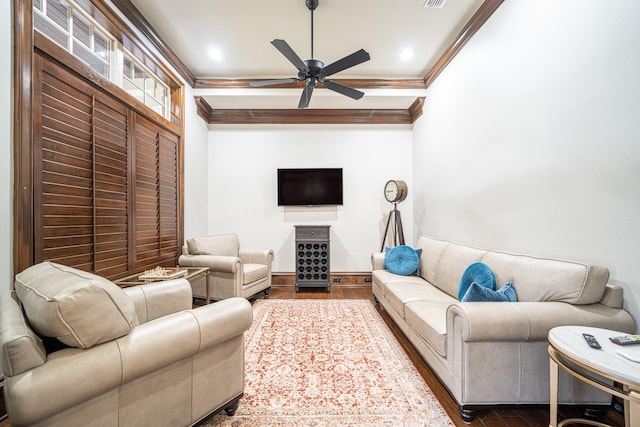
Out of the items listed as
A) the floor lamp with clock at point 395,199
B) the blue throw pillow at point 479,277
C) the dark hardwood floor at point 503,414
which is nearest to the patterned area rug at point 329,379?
the dark hardwood floor at point 503,414

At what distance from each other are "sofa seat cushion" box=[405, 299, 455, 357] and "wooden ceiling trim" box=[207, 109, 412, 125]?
322 cm

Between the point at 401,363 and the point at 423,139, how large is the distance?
319 cm

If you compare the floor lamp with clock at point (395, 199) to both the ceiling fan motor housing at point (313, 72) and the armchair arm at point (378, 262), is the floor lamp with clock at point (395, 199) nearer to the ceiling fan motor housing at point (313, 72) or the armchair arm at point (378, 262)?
the armchair arm at point (378, 262)

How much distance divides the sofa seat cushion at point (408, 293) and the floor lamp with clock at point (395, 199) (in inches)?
46.2

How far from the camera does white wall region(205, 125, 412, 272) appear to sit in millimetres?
4430

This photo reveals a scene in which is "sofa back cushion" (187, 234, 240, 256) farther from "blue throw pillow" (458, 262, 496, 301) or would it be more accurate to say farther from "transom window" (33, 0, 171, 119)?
"blue throw pillow" (458, 262, 496, 301)

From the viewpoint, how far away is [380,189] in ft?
14.6

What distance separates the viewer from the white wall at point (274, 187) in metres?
4.43

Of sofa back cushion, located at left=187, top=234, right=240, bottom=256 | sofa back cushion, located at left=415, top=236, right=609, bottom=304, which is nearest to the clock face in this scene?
sofa back cushion, located at left=415, top=236, right=609, bottom=304

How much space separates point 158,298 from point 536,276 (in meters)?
2.46

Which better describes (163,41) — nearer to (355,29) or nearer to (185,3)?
(185,3)

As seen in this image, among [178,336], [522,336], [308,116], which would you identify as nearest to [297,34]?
[308,116]

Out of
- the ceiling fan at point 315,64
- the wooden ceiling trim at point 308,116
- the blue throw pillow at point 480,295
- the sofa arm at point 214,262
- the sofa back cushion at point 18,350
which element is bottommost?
the sofa arm at point 214,262

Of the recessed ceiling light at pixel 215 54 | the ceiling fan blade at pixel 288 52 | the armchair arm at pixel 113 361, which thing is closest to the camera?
the armchair arm at pixel 113 361
